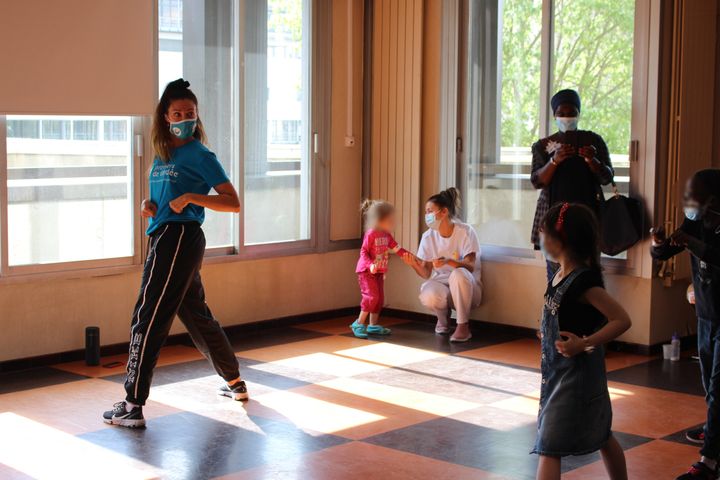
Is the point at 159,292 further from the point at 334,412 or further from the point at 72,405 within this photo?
the point at 334,412

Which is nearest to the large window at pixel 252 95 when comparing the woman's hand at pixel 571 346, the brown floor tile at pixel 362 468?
the brown floor tile at pixel 362 468

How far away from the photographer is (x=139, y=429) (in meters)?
4.50

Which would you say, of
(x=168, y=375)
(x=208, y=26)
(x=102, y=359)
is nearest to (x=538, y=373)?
(x=168, y=375)

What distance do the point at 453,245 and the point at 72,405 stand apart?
2776 mm

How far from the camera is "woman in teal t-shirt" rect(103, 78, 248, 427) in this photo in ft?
14.7

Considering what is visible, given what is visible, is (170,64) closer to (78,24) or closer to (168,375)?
(78,24)

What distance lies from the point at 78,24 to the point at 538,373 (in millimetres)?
3225

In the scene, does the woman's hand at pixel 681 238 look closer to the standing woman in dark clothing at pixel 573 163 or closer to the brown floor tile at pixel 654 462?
the brown floor tile at pixel 654 462

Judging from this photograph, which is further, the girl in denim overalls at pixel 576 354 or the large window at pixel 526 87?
the large window at pixel 526 87

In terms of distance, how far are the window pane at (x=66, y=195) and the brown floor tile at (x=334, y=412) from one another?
1.58m

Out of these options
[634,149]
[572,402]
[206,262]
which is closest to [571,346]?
[572,402]

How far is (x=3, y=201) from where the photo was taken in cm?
554

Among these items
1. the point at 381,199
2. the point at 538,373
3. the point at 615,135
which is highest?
the point at 615,135

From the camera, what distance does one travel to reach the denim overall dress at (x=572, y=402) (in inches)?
123
